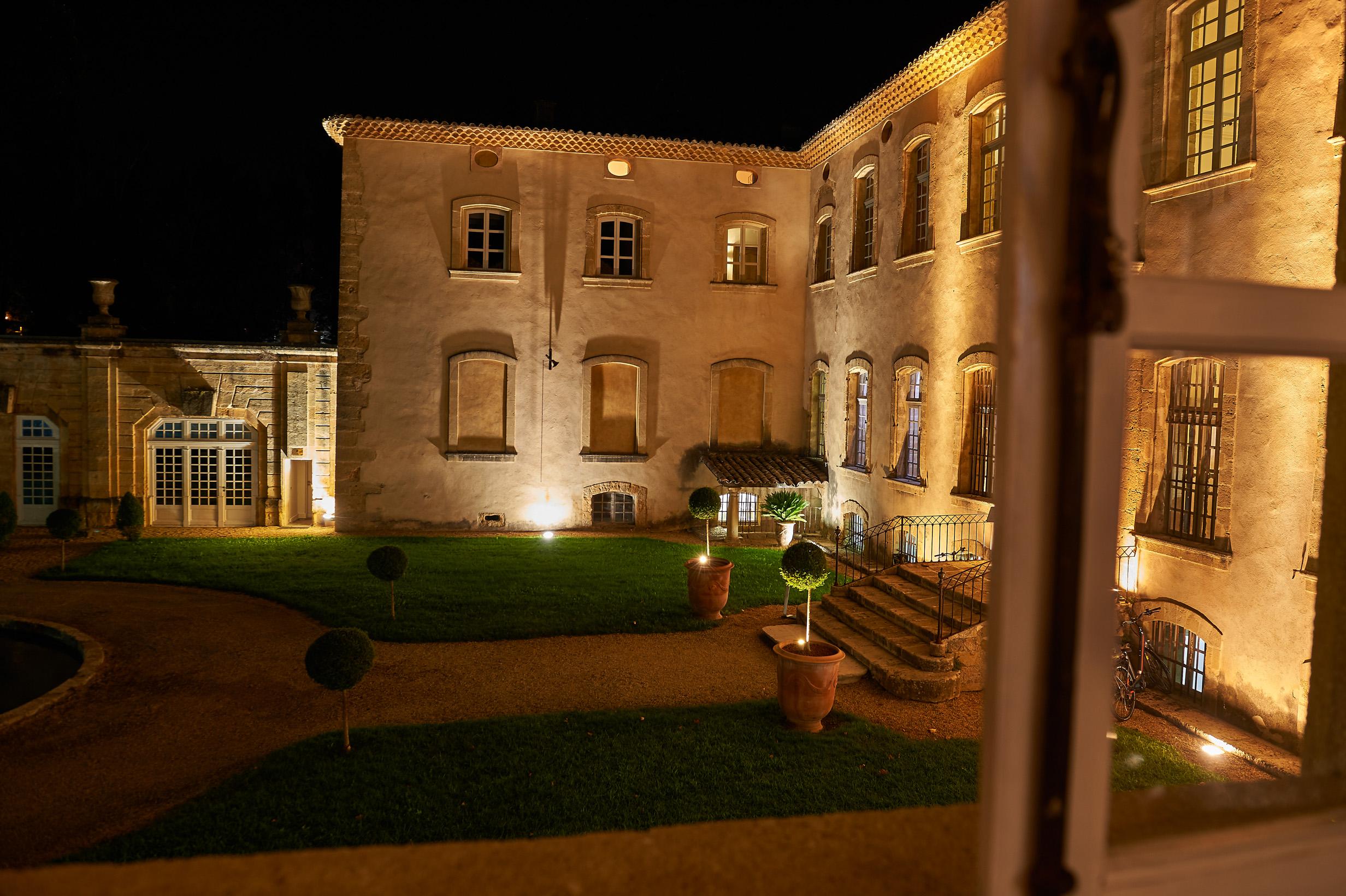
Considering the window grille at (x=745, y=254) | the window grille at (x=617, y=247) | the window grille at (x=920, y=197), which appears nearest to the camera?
the window grille at (x=920, y=197)

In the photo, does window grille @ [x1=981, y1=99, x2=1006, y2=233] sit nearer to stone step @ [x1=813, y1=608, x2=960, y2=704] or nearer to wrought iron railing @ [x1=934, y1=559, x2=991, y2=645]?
wrought iron railing @ [x1=934, y1=559, x2=991, y2=645]

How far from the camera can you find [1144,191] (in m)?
9.81

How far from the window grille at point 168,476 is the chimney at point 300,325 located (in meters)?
3.25

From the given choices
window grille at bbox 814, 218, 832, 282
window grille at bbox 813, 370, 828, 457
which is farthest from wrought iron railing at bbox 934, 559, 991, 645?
window grille at bbox 814, 218, 832, 282

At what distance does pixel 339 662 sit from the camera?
7773mm

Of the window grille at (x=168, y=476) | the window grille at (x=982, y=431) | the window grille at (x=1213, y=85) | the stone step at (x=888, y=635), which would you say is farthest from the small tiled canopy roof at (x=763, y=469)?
the window grille at (x=168, y=476)

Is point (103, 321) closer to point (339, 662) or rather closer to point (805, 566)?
point (339, 662)

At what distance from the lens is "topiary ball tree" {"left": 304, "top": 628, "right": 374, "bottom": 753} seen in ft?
25.4

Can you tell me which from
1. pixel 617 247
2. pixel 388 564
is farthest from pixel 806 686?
pixel 617 247

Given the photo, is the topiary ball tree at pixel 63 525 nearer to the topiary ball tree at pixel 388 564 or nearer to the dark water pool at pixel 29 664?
the dark water pool at pixel 29 664

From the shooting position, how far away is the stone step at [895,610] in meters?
10.3

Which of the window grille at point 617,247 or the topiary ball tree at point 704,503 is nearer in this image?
the topiary ball tree at point 704,503

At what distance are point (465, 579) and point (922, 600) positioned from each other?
25.2 ft

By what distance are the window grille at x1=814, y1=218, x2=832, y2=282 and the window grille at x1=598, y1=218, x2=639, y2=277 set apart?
4.28 metres
